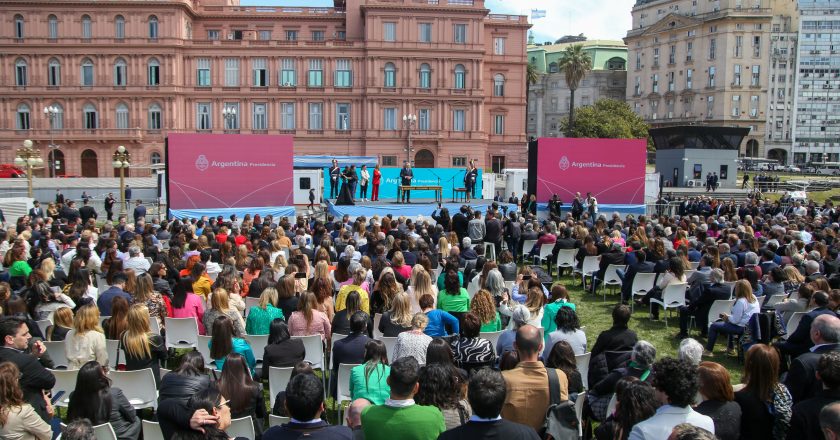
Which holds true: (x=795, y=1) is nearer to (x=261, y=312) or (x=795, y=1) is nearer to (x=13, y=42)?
(x=13, y=42)

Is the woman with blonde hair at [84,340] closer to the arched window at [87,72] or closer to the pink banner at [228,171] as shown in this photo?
the pink banner at [228,171]

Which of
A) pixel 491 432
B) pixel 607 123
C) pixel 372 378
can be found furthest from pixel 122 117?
pixel 491 432

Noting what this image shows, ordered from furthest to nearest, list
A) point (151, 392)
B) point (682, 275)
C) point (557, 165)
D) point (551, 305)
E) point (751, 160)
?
point (751, 160), point (557, 165), point (682, 275), point (551, 305), point (151, 392)

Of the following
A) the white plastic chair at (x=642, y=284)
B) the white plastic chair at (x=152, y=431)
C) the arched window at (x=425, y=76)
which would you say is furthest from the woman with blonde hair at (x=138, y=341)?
the arched window at (x=425, y=76)

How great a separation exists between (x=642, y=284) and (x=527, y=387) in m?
8.07

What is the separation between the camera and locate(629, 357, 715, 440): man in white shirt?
4.47 m

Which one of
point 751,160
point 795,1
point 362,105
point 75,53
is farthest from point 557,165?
point 795,1

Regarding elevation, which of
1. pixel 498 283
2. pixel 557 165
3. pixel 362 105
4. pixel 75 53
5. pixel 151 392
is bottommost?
pixel 151 392

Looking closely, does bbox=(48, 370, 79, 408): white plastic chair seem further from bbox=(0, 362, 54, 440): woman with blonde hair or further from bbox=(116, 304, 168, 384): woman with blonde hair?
bbox=(0, 362, 54, 440): woman with blonde hair

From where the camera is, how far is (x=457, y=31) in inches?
2274

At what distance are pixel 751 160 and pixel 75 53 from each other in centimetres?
7230

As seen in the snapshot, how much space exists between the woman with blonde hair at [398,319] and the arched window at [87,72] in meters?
56.7

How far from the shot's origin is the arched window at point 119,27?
5528 cm

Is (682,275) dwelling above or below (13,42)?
below
